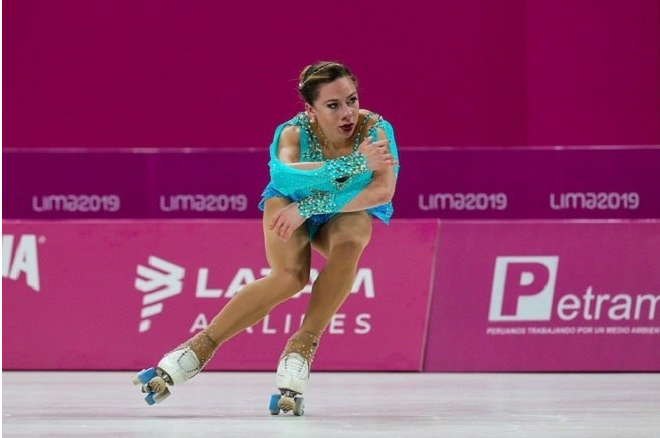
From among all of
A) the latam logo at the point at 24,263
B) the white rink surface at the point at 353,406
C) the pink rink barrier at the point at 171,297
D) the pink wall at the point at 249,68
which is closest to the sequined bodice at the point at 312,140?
the white rink surface at the point at 353,406

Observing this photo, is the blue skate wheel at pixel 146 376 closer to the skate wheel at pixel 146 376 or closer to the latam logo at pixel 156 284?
the skate wheel at pixel 146 376

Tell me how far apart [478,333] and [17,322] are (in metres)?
2.34

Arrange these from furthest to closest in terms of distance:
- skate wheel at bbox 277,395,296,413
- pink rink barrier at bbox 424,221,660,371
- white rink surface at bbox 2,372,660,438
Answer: pink rink barrier at bbox 424,221,660,371
skate wheel at bbox 277,395,296,413
white rink surface at bbox 2,372,660,438

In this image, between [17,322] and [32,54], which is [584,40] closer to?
[32,54]

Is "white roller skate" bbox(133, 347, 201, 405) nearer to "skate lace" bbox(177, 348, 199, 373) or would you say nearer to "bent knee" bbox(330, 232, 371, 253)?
"skate lace" bbox(177, 348, 199, 373)

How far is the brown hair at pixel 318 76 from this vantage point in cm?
412

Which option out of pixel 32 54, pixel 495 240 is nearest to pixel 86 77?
pixel 32 54

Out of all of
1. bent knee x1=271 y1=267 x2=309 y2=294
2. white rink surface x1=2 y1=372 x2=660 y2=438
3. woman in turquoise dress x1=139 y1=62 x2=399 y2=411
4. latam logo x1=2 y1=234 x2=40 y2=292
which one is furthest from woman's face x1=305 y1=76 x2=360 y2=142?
latam logo x1=2 y1=234 x2=40 y2=292

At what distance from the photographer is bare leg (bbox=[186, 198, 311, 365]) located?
421cm

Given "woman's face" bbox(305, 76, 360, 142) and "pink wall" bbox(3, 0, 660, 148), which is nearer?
"woman's face" bbox(305, 76, 360, 142)

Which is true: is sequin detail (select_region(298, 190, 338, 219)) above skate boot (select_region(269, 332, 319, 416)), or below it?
above

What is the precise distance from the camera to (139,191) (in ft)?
24.3

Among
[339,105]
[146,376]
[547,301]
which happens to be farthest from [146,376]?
[547,301]

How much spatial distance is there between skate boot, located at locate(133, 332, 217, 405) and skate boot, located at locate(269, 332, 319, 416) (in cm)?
28
